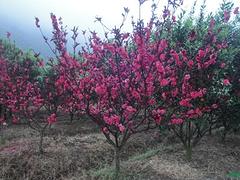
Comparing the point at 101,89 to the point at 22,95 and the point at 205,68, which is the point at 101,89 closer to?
the point at 205,68

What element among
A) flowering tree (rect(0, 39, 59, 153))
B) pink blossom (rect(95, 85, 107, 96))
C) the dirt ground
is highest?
flowering tree (rect(0, 39, 59, 153))

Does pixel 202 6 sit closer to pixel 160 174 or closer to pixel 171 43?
pixel 171 43

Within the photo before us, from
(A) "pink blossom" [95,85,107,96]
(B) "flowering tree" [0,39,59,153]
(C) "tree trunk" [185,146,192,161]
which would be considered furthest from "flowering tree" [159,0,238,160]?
(B) "flowering tree" [0,39,59,153]

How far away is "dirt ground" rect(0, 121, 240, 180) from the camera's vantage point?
10.7 metres

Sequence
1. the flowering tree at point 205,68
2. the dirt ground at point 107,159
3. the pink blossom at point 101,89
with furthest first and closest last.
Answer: the dirt ground at point 107,159, the flowering tree at point 205,68, the pink blossom at point 101,89

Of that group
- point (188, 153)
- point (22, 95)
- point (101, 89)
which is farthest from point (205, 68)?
point (22, 95)

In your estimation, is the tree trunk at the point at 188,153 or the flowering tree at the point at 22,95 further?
the flowering tree at the point at 22,95

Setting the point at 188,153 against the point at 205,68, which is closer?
the point at 205,68

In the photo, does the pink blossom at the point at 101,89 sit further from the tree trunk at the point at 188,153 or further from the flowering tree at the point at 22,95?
the flowering tree at the point at 22,95

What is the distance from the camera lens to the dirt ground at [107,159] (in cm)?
1067

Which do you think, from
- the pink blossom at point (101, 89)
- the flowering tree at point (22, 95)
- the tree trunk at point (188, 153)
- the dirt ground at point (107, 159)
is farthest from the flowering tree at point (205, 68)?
the flowering tree at point (22, 95)

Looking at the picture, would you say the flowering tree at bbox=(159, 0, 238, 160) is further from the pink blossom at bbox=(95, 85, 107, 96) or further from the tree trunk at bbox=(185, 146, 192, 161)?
the pink blossom at bbox=(95, 85, 107, 96)

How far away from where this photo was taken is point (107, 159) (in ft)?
46.6

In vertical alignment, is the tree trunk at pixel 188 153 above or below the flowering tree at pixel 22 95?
below
